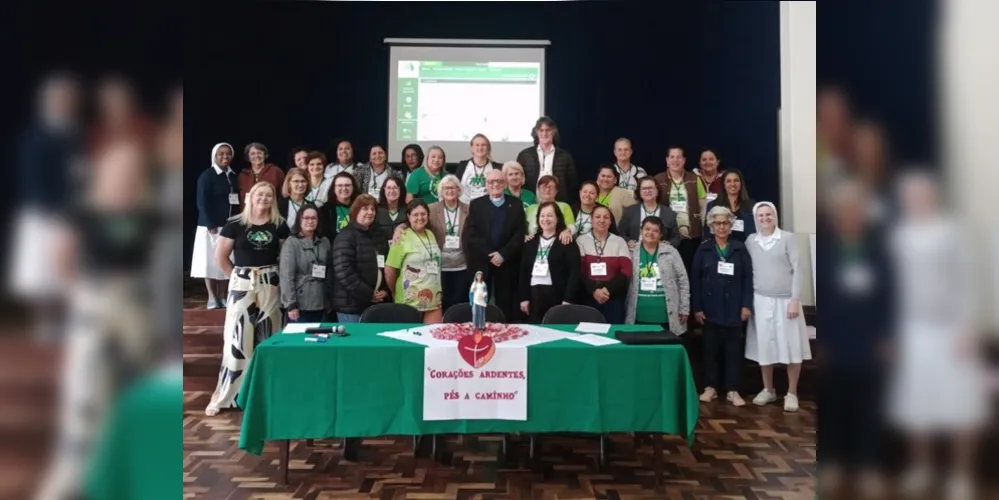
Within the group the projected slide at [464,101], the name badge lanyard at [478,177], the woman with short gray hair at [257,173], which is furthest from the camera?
the projected slide at [464,101]

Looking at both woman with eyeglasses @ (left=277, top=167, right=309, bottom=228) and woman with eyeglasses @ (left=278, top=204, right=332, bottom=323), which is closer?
woman with eyeglasses @ (left=278, top=204, right=332, bottom=323)

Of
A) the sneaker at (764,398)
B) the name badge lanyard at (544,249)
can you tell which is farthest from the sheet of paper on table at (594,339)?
the sneaker at (764,398)

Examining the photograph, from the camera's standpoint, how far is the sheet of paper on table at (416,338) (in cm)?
310

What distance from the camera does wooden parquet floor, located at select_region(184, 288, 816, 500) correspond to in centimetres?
304

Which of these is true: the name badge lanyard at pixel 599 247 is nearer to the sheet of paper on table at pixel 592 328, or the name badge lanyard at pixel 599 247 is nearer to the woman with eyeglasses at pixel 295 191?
the sheet of paper on table at pixel 592 328

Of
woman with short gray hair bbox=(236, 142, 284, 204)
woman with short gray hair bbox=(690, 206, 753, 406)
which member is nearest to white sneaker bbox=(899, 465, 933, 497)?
woman with short gray hair bbox=(690, 206, 753, 406)

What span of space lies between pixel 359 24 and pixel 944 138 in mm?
6913

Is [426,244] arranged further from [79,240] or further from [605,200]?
[79,240]

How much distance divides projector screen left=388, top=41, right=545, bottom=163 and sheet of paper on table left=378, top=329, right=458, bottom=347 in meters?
3.38

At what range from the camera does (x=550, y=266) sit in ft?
14.1

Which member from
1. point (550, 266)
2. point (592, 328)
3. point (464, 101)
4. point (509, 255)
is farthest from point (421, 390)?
point (464, 101)

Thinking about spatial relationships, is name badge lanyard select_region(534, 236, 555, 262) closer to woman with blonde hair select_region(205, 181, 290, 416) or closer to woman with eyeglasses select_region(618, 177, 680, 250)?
woman with eyeglasses select_region(618, 177, 680, 250)

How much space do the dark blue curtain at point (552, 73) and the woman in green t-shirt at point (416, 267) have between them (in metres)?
2.89

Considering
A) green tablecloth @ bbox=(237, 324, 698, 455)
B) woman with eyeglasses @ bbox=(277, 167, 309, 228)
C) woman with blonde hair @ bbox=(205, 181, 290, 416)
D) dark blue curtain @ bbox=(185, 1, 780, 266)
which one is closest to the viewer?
green tablecloth @ bbox=(237, 324, 698, 455)
